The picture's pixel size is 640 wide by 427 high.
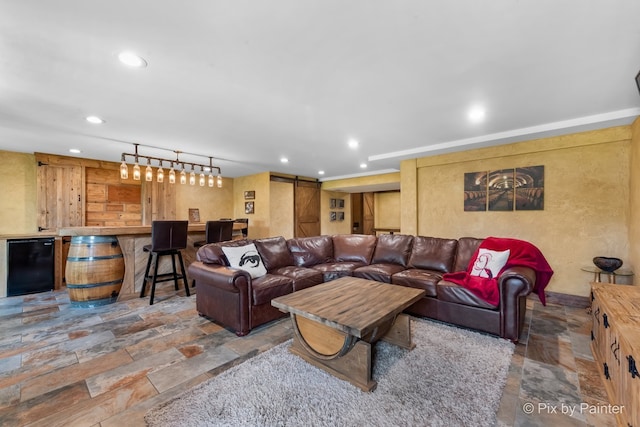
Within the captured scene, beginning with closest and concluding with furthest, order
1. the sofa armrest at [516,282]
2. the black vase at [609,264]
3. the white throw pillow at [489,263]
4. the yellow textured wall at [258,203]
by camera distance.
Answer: the sofa armrest at [516,282], the white throw pillow at [489,263], the black vase at [609,264], the yellow textured wall at [258,203]

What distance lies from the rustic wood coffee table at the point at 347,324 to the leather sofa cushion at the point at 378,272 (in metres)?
0.78

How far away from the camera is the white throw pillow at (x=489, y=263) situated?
283 cm

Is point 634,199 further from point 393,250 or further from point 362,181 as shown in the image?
point 362,181

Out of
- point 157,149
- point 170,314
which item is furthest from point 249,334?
point 157,149

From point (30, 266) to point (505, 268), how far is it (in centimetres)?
675

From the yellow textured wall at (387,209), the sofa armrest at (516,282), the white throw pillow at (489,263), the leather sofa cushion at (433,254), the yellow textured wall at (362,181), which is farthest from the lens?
the yellow textured wall at (387,209)

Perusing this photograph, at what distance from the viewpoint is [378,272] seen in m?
3.38

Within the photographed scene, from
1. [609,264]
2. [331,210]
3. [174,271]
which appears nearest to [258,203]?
[331,210]

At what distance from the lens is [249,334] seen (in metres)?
2.64

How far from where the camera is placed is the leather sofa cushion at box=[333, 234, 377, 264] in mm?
4145

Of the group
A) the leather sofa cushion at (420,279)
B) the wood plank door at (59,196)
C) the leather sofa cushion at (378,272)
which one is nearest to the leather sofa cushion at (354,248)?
the leather sofa cushion at (378,272)

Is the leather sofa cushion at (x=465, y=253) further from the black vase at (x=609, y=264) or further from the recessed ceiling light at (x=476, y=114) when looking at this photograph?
the recessed ceiling light at (x=476, y=114)

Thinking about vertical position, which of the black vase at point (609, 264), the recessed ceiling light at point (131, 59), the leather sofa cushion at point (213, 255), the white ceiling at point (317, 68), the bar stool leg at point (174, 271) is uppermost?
the white ceiling at point (317, 68)

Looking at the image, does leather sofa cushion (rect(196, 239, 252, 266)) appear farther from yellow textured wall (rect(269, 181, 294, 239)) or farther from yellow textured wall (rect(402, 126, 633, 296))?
yellow textured wall (rect(402, 126, 633, 296))
